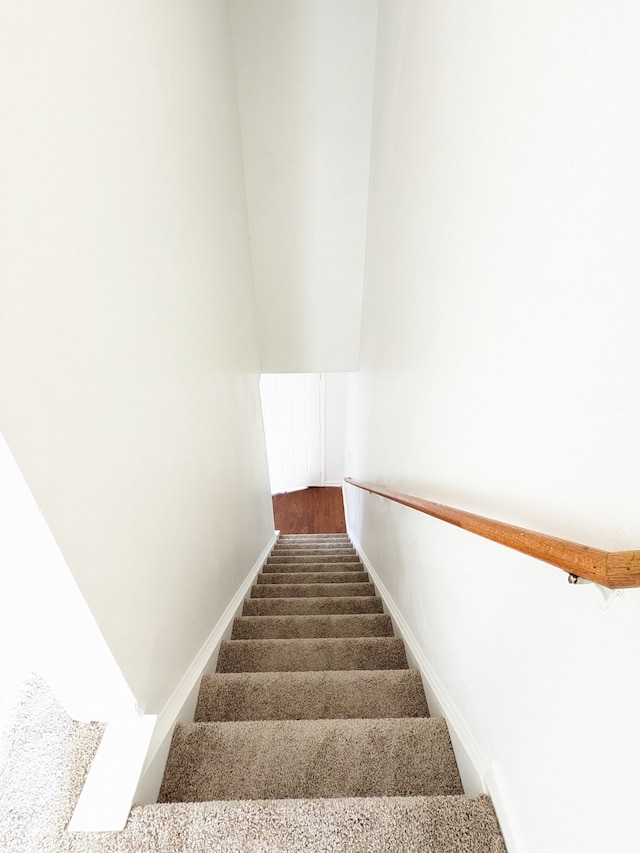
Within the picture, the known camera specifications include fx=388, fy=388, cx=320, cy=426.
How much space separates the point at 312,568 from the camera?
10.6ft

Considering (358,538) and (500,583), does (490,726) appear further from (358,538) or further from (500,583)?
(358,538)

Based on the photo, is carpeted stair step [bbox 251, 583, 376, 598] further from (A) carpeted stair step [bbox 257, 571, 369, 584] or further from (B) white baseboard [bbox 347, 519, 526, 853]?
(B) white baseboard [bbox 347, 519, 526, 853]

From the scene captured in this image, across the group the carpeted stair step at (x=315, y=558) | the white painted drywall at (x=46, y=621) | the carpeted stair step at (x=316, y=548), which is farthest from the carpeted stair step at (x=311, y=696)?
the carpeted stair step at (x=316, y=548)

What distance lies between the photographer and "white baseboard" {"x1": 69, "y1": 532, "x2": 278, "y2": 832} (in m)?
0.78

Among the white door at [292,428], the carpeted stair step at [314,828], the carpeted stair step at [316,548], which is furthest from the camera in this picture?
the white door at [292,428]

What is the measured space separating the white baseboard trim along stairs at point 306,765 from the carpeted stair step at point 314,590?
0.81 meters

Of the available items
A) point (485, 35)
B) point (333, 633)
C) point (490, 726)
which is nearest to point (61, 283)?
point (485, 35)

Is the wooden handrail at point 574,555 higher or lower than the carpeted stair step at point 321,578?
higher

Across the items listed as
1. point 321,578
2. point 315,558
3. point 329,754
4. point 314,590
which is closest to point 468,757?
point 329,754

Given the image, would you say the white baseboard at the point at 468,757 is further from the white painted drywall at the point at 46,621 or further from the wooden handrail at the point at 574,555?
the white painted drywall at the point at 46,621

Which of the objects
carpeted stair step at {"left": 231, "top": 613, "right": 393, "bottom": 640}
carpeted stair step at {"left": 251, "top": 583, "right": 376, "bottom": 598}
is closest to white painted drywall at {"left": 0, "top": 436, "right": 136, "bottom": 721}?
carpeted stair step at {"left": 231, "top": 613, "right": 393, "bottom": 640}

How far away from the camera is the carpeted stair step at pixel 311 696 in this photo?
122cm

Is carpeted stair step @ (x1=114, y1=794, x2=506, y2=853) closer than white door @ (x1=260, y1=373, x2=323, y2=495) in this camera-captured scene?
Yes

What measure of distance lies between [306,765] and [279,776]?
0.23ft
